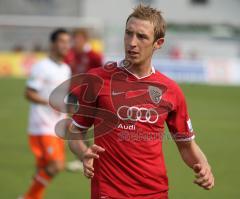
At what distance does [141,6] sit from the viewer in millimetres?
4785

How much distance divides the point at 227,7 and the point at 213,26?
8.67 feet

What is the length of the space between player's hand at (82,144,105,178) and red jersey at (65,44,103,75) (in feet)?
25.7

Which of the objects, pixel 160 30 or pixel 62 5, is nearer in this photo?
pixel 160 30

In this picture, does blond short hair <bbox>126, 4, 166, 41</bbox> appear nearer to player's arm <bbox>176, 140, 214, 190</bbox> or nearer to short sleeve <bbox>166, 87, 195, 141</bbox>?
short sleeve <bbox>166, 87, 195, 141</bbox>

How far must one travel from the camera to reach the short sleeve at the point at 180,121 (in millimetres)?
4879

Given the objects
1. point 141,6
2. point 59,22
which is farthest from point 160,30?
point 59,22

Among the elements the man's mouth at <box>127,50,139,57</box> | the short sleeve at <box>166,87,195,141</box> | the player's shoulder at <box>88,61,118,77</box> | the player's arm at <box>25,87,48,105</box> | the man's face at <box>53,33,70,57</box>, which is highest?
the man's face at <box>53,33,70,57</box>

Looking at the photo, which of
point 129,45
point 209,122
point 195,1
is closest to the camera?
point 129,45

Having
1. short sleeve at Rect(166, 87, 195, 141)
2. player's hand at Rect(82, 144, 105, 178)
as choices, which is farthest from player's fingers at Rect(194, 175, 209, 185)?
player's hand at Rect(82, 144, 105, 178)

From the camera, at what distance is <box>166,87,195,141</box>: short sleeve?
488 cm

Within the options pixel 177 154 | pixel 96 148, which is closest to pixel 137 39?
pixel 96 148

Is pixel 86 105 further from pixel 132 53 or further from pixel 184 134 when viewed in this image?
pixel 184 134

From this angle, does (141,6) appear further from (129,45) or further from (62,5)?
(62,5)

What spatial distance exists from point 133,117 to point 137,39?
0.56 meters
